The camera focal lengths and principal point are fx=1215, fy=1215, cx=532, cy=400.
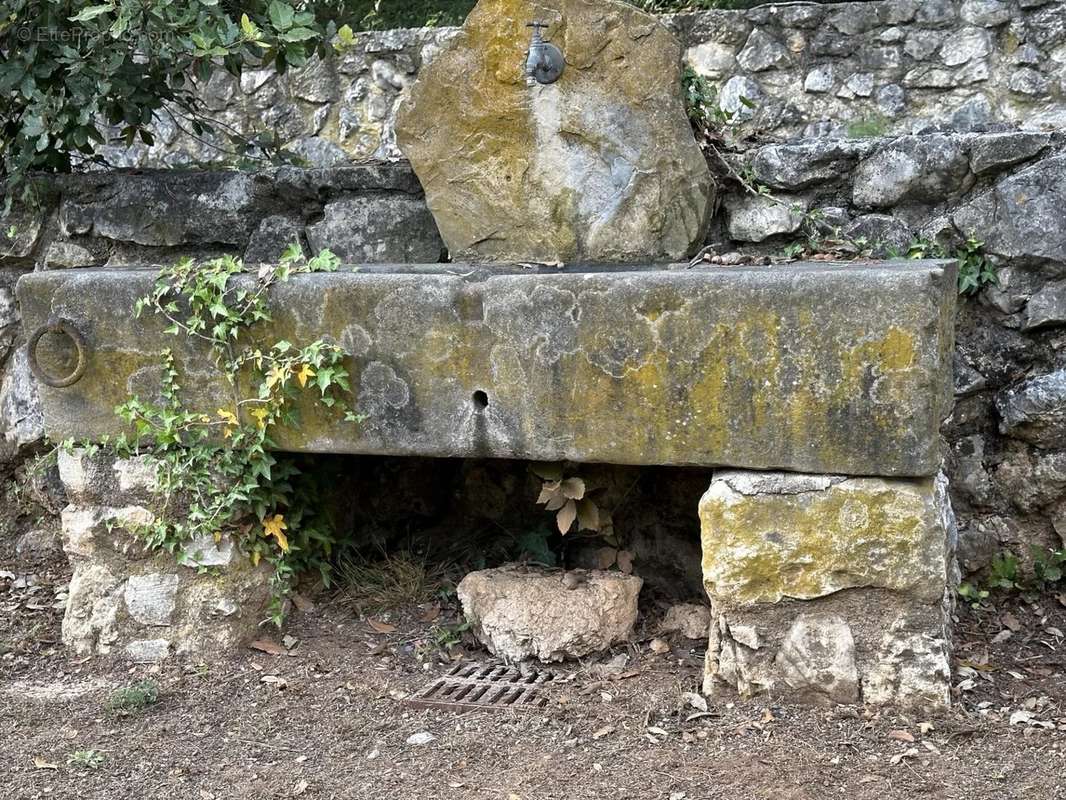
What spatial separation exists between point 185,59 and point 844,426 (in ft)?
7.35

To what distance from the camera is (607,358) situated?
2709 mm

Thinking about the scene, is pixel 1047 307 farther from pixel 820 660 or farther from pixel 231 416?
pixel 231 416

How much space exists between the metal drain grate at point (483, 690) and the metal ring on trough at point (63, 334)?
46.4 inches

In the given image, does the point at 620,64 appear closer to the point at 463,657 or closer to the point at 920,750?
the point at 463,657

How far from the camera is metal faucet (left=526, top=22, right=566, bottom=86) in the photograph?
3049 millimetres

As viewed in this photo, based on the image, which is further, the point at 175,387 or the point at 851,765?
the point at 175,387

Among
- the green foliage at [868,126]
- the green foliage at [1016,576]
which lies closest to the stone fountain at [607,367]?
the green foliage at [1016,576]

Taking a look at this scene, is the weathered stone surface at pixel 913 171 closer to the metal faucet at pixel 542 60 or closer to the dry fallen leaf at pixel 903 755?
the metal faucet at pixel 542 60

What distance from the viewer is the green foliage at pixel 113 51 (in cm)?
335

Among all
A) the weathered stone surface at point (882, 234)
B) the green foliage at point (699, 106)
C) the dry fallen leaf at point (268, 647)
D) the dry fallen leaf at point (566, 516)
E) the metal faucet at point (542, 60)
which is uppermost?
the metal faucet at point (542, 60)

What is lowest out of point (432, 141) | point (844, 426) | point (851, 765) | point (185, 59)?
point (851, 765)

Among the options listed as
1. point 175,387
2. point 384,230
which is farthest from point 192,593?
point 384,230

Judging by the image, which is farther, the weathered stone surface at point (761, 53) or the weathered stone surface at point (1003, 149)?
the weathered stone surface at point (761, 53)

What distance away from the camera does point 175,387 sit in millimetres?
3033
